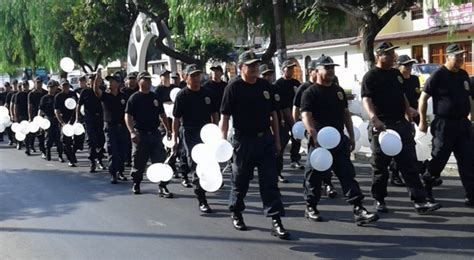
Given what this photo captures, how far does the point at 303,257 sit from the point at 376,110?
205 cm

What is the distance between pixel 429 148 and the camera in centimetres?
812

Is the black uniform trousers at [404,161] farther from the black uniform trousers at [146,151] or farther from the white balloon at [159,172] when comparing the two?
the black uniform trousers at [146,151]

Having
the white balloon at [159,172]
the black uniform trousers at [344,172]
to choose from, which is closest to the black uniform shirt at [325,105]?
the black uniform trousers at [344,172]

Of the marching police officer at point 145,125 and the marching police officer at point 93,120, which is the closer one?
the marching police officer at point 145,125

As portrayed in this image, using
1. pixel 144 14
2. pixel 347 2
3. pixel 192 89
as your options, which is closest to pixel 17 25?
pixel 144 14

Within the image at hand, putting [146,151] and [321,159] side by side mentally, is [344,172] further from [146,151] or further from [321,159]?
[146,151]

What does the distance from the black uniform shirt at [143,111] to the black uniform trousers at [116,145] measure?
1349 millimetres

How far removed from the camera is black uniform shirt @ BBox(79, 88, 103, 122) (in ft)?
37.8

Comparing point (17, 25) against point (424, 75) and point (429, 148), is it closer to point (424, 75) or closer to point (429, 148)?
point (424, 75)

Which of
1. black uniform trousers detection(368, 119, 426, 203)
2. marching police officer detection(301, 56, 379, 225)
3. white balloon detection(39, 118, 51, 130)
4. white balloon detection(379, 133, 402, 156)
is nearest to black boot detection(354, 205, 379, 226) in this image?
marching police officer detection(301, 56, 379, 225)

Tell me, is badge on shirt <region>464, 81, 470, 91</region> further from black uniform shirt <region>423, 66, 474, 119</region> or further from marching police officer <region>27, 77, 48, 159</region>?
marching police officer <region>27, 77, 48, 159</region>

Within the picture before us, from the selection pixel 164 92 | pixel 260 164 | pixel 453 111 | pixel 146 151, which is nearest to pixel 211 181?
pixel 260 164

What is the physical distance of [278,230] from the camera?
252 inches

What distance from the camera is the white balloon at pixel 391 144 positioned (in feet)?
21.7
